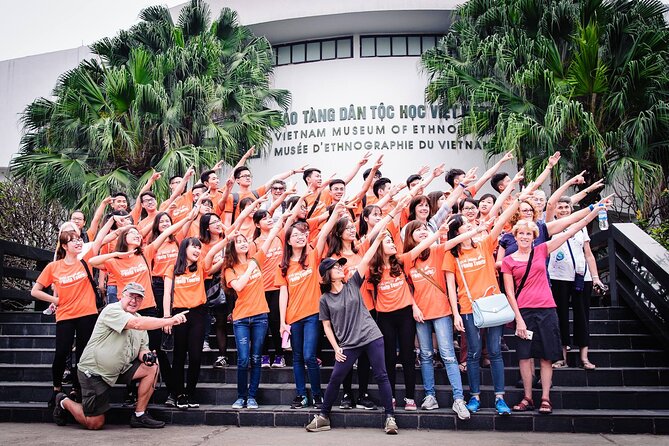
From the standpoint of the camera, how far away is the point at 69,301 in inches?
257

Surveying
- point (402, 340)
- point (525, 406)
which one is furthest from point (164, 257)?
point (525, 406)

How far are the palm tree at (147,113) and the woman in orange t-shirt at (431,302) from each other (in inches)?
317

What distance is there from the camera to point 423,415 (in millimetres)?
5805

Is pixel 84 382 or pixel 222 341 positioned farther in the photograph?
pixel 222 341

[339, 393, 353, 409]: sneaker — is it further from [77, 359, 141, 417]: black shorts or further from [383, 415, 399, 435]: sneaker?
[77, 359, 141, 417]: black shorts

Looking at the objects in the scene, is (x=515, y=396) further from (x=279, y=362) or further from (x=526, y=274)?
(x=279, y=362)

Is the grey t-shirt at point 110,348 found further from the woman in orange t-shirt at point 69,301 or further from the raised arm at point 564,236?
the raised arm at point 564,236

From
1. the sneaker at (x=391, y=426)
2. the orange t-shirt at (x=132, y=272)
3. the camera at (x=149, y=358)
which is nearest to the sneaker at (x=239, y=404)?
the camera at (x=149, y=358)

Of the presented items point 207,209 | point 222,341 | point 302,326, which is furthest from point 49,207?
point 302,326

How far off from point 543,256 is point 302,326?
2.56m

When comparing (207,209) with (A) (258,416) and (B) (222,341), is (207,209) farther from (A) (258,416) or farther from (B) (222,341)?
(A) (258,416)

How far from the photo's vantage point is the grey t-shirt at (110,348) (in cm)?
591

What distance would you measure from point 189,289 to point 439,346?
269cm

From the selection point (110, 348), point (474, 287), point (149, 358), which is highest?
point (474, 287)
